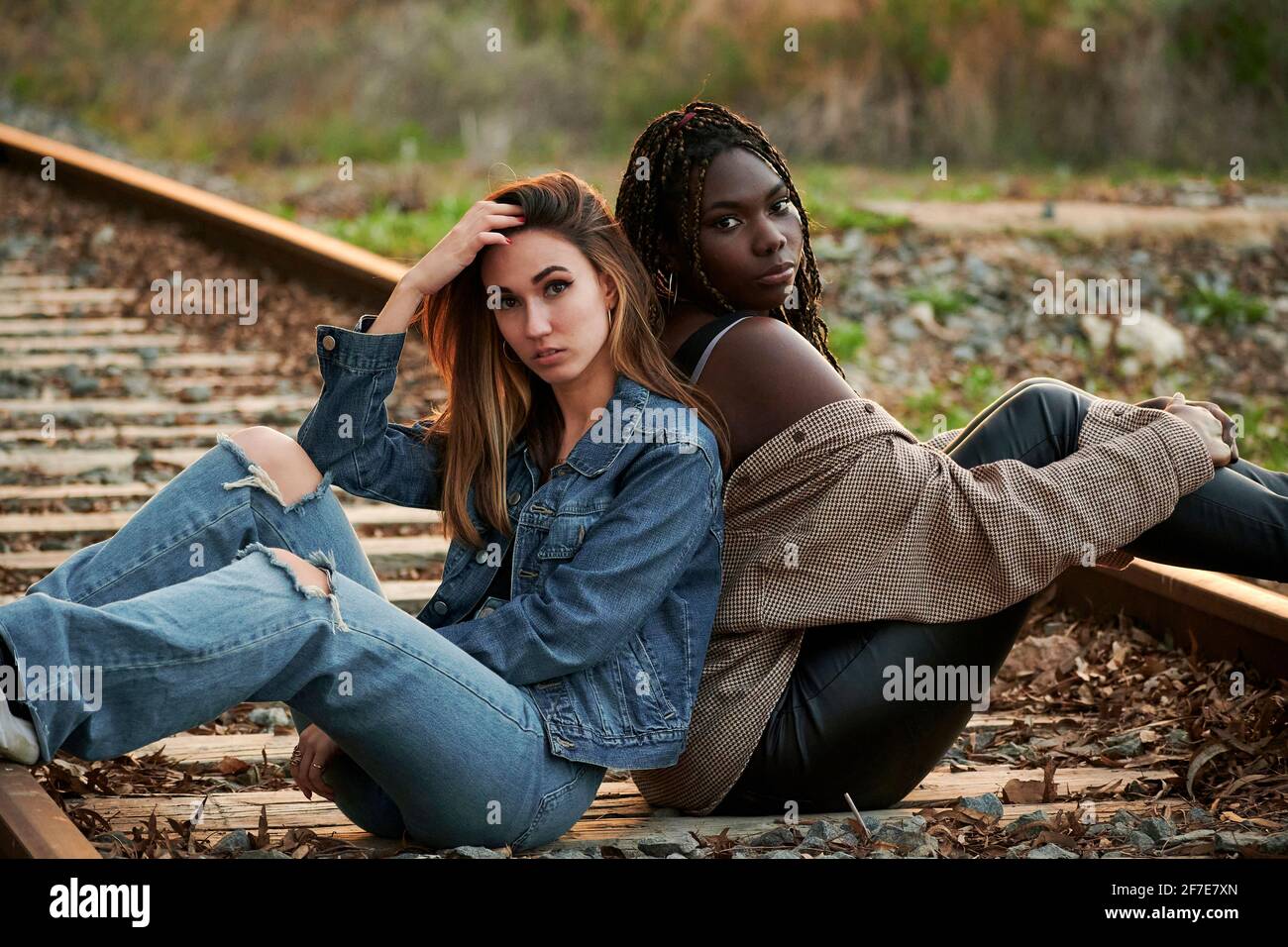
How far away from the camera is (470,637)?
8.68 ft

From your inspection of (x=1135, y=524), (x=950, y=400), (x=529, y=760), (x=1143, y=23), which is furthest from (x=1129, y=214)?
(x=529, y=760)

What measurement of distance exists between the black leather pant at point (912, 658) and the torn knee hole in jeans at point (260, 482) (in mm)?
927

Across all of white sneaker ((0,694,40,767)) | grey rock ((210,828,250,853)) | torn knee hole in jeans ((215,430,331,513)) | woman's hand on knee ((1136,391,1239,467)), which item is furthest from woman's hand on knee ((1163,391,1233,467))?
white sneaker ((0,694,40,767))

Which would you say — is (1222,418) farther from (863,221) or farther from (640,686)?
(863,221)

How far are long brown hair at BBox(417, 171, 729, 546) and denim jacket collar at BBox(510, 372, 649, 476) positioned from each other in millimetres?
23

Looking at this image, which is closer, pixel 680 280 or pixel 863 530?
pixel 863 530

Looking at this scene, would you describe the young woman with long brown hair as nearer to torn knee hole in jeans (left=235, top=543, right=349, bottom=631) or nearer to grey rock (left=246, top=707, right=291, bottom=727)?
torn knee hole in jeans (left=235, top=543, right=349, bottom=631)

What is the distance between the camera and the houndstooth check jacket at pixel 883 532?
2709 millimetres

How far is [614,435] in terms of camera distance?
2.70 metres

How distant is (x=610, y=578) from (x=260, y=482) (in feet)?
2.28

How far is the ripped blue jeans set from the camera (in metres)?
2.26

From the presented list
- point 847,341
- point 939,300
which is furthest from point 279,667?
point 939,300
